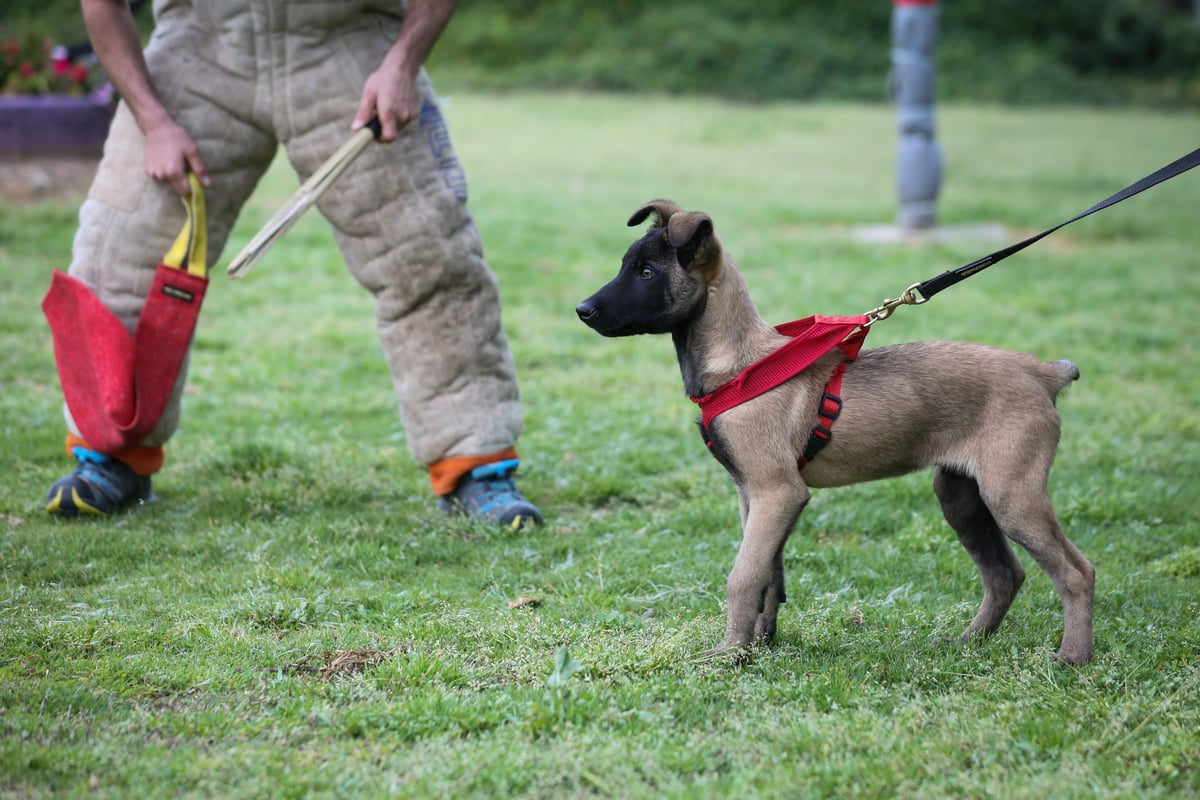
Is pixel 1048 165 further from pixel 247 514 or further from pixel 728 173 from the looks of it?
pixel 247 514

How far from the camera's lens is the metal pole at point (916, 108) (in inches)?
489

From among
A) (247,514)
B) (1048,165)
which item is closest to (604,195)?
(1048,165)

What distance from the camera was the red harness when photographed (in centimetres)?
405

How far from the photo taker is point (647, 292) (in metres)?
4.04

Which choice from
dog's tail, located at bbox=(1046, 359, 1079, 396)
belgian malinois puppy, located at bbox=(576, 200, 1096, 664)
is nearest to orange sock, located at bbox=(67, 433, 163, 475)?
belgian malinois puppy, located at bbox=(576, 200, 1096, 664)

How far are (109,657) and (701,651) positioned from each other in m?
1.89

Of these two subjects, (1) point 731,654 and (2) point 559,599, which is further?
(2) point 559,599

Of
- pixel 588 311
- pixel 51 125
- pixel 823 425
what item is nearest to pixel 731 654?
pixel 823 425

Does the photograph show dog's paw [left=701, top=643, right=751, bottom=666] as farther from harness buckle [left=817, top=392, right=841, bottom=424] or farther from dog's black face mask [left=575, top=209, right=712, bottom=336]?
dog's black face mask [left=575, top=209, right=712, bottom=336]

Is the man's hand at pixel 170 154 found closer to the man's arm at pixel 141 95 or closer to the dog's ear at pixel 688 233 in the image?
the man's arm at pixel 141 95

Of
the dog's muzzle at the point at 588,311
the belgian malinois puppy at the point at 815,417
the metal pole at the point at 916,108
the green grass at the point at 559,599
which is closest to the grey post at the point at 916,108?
the metal pole at the point at 916,108

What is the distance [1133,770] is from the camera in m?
3.35

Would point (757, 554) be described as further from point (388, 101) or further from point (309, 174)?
point (309, 174)

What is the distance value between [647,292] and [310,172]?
6.76 ft
